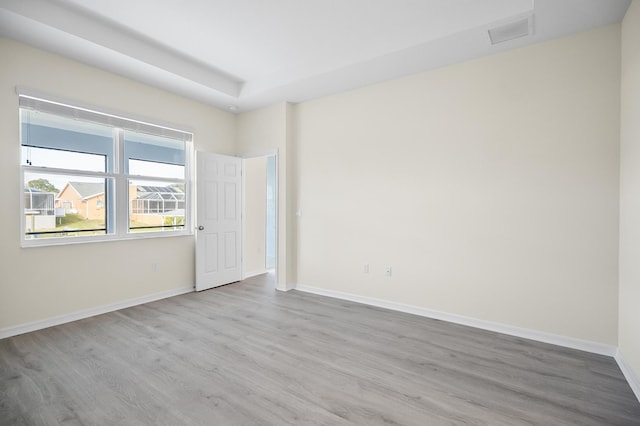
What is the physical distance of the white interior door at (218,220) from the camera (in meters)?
4.61

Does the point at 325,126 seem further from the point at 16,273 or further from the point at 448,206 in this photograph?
the point at 16,273

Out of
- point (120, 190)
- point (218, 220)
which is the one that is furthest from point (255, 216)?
point (120, 190)

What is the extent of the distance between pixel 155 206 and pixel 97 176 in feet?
2.61

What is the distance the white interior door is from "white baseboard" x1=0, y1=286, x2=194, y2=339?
44cm

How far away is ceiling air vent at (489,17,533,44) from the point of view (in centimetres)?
265

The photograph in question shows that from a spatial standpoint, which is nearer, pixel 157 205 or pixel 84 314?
pixel 84 314

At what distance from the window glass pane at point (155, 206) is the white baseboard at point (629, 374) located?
16.5 feet

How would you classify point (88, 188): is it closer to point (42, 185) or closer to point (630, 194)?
point (42, 185)

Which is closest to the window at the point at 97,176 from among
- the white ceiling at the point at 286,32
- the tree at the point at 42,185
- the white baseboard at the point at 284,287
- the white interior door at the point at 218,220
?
the tree at the point at 42,185

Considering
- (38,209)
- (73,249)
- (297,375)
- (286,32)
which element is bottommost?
(297,375)

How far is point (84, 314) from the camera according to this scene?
3.49 m

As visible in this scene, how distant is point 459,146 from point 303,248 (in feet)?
8.42

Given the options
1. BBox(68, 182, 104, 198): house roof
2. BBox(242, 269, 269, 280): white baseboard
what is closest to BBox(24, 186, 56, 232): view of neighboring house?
BBox(68, 182, 104, 198): house roof

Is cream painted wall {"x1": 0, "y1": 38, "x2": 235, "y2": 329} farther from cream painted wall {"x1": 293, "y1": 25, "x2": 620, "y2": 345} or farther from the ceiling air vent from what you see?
the ceiling air vent
